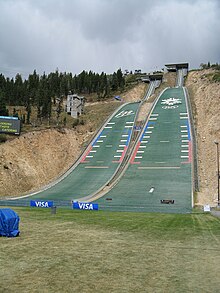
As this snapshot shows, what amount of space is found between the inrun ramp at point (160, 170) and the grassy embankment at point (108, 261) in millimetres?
19469

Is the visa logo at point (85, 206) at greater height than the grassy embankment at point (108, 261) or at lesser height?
lesser

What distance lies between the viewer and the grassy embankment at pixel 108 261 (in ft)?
31.8

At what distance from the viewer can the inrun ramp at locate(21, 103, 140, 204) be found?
4741 cm

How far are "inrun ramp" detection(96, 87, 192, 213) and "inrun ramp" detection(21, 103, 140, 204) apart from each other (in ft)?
9.61

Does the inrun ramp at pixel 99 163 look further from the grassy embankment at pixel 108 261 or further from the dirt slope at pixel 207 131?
the grassy embankment at pixel 108 261

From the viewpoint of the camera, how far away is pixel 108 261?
12.5 meters

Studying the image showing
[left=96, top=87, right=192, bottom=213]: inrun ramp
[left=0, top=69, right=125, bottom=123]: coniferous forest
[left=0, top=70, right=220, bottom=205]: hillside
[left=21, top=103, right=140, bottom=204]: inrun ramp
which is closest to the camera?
[left=96, top=87, right=192, bottom=213]: inrun ramp

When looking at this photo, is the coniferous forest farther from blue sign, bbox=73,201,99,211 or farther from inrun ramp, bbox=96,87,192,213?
blue sign, bbox=73,201,99,211

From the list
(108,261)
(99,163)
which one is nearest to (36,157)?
(99,163)

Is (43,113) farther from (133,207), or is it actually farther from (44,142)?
(133,207)

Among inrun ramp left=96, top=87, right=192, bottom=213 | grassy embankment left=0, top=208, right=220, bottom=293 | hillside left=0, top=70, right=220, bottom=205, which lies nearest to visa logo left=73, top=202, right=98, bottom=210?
inrun ramp left=96, top=87, right=192, bottom=213

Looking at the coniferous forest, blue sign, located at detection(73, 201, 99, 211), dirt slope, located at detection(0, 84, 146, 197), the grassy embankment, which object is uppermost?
the coniferous forest

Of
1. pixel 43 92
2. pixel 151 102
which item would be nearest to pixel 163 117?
pixel 151 102

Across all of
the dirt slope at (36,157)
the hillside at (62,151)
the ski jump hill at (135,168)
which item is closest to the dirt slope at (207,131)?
the hillside at (62,151)
